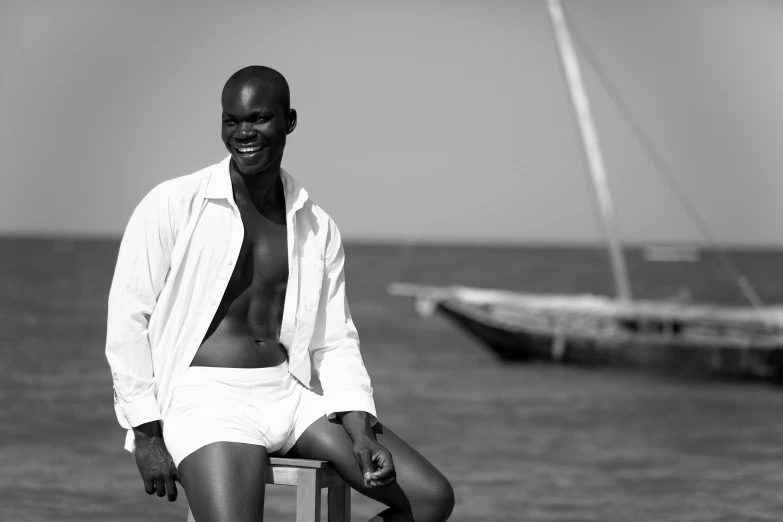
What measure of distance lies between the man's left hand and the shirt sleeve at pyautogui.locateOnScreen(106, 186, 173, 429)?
60 cm

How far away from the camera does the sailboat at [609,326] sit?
1564cm

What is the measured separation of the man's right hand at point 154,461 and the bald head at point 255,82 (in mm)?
1000

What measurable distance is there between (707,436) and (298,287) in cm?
923

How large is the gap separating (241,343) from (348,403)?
377mm

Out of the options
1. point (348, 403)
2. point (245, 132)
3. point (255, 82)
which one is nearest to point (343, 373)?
point (348, 403)

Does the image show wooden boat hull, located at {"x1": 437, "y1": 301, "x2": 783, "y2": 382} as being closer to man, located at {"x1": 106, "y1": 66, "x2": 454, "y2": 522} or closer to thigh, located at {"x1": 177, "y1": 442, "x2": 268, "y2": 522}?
man, located at {"x1": 106, "y1": 66, "x2": 454, "y2": 522}

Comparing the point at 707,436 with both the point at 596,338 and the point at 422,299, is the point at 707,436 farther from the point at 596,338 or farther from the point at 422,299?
the point at 422,299

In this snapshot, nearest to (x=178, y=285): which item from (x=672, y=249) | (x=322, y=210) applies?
(x=322, y=210)

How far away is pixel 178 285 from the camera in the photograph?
3.14 metres

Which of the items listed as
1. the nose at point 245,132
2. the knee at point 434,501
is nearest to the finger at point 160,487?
the knee at point 434,501

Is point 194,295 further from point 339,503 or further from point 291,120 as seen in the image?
point 339,503

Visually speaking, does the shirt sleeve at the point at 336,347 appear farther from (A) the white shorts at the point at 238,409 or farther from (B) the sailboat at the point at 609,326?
(B) the sailboat at the point at 609,326

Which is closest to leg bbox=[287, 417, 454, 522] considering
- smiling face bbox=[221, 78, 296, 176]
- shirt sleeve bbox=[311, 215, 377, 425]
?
shirt sleeve bbox=[311, 215, 377, 425]

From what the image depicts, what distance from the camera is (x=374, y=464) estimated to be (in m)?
3.11
